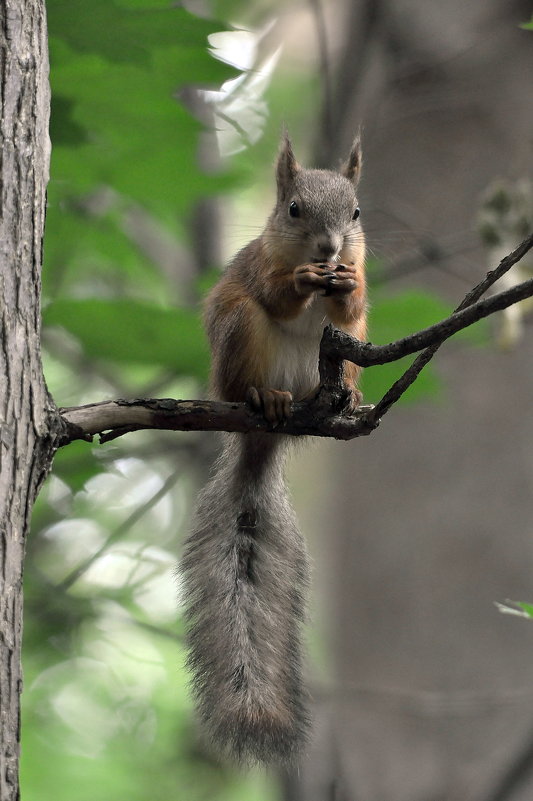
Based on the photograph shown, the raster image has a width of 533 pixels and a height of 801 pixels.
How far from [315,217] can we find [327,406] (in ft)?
2.42

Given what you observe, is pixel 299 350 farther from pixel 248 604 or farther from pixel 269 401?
pixel 248 604

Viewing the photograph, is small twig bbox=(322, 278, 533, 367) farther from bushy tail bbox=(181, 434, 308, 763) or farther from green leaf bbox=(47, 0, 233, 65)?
green leaf bbox=(47, 0, 233, 65)

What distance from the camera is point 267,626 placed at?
2.11 meters

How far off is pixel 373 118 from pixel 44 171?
2.36m

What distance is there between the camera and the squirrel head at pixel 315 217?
2.25m

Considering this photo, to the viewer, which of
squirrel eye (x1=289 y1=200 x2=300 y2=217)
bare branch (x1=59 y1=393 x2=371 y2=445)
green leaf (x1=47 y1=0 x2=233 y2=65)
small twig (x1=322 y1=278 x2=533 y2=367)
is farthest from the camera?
squirrel eye (x1=289 y1=200 x2=300 y2=217)

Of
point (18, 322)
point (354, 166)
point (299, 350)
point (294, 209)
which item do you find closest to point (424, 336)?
point (18, 322)

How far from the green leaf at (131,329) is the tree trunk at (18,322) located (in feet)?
1.89

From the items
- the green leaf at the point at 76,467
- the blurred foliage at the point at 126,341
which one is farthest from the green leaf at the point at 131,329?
the green leaf at the point at 76,467

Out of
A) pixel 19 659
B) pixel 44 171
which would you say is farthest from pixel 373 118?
pixel 19 659

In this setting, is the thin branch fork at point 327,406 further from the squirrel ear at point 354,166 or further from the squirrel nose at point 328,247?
the squirrel ear at point 354,166

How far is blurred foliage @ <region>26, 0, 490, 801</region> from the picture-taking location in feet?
7.04

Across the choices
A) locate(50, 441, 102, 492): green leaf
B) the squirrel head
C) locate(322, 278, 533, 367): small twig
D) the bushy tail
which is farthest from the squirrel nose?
locate(50, 441, 102, 492): green leaf

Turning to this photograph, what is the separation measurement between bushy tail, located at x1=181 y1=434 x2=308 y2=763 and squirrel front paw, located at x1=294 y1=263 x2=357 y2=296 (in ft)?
1.56
